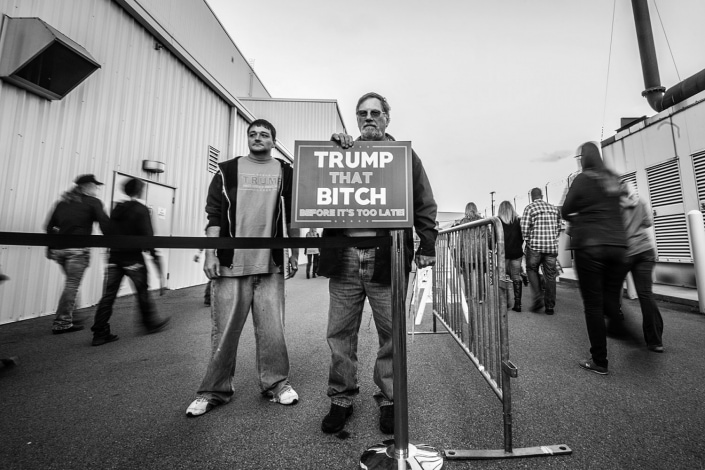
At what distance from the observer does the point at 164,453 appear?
1.50 m

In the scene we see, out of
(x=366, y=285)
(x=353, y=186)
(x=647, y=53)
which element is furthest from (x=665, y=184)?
(x=353, y=186)

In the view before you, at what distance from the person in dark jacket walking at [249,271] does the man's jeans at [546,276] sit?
4124mm

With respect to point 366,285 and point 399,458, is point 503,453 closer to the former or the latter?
point 399,458

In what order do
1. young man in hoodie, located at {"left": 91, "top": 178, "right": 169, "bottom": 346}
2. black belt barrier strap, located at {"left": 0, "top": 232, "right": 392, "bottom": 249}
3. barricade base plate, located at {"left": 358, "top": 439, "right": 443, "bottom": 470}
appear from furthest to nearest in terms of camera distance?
young man in hoodie, located at {"left": 91, "top": 178, "right": 169, "bottom": 346} < barricade base plate, located at {"left": 358, "top": 439, "right": 443, "bottom": 470} < black belt barrier strap, located at {"left": 0, "top": 232, "right": 392, "bottom": 249}

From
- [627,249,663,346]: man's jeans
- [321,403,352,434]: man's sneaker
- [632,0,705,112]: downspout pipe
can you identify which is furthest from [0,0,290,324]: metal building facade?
[632,0,705,112]: downspout pipe

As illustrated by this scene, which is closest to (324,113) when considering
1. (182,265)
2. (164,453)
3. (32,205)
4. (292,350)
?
(182,265)

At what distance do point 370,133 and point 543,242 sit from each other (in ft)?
12.8

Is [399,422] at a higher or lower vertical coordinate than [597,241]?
lower

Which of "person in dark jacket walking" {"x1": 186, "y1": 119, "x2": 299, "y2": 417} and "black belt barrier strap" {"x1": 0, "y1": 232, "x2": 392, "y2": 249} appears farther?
"person in dark jacket walking" {"x1": 186, "y1": 119, "x2": 299, "y2": 417}

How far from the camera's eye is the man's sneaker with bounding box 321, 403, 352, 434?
65.1 inches

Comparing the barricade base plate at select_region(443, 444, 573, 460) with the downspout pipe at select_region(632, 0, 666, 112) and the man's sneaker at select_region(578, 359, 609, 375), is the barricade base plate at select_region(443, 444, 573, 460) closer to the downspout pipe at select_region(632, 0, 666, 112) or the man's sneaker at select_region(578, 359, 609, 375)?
the man's sneaker at select_region(578, 359, 609, 375)

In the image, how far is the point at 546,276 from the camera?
4.66m

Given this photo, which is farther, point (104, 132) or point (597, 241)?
point (104, 132)

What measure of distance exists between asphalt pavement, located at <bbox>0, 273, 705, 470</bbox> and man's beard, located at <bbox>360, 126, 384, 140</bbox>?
1689mm
